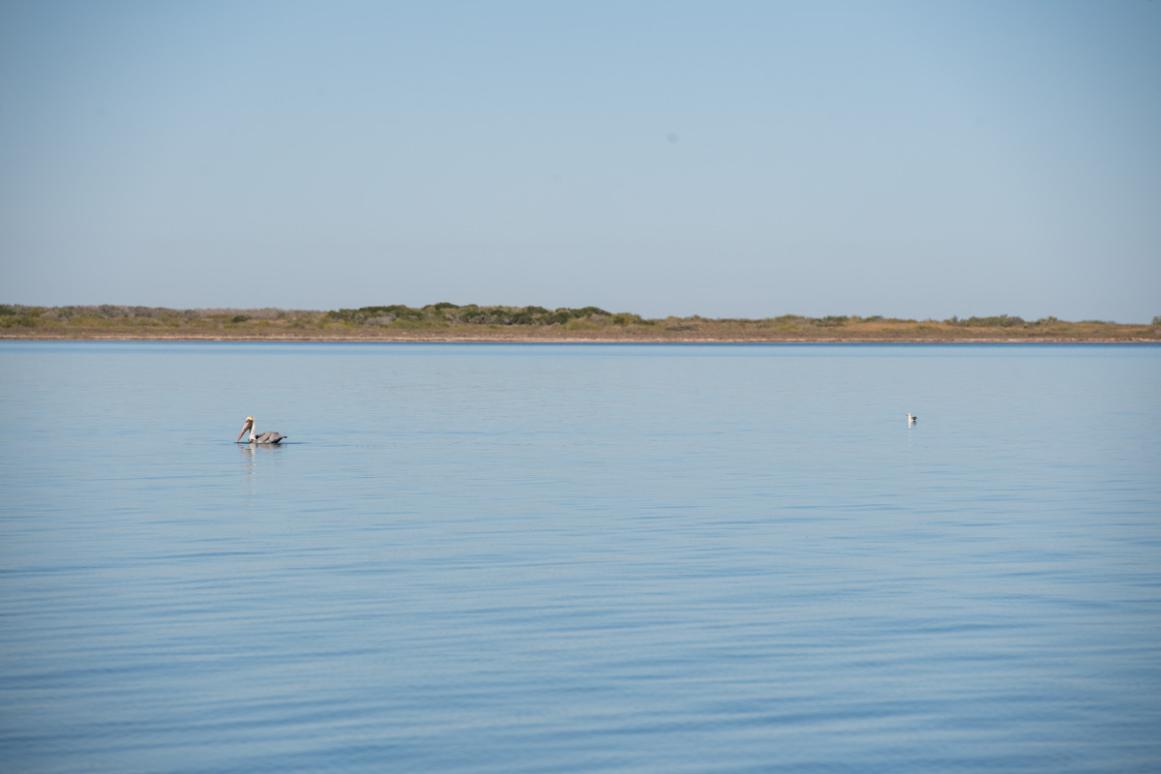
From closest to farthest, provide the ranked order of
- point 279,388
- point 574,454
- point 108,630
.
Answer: point 108,630, point 574,454, point 279,388

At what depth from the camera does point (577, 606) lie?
48.5ft

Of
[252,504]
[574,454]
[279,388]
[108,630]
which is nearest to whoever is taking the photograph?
[108,630]

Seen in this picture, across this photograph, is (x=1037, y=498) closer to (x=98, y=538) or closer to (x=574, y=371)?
(x=98, y=538)

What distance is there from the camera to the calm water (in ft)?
34.3

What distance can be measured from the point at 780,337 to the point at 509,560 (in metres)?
178

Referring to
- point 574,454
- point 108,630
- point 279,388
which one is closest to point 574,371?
point 279,388

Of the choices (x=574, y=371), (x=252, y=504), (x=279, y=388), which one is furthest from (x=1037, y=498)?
(x=574, y=371)

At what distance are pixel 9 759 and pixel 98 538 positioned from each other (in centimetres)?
964

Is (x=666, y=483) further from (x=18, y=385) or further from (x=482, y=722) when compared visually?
(x=18, y=385)

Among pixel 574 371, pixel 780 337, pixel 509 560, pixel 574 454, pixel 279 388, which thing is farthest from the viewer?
pixel 780 337

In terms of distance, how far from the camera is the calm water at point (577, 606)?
34.3 feet

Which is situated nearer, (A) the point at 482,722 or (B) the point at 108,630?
(A) the point at 482,722

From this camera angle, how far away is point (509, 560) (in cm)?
1752

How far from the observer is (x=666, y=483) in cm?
2591
